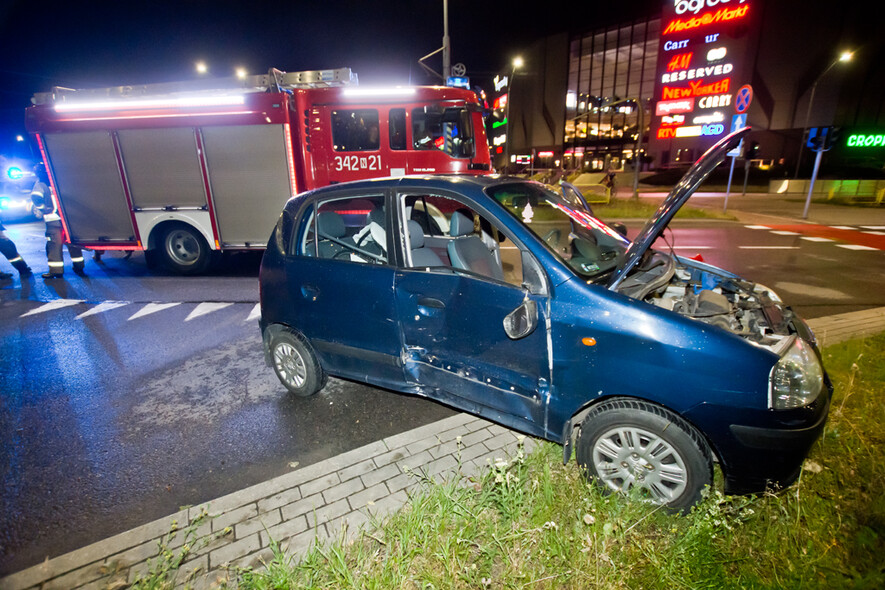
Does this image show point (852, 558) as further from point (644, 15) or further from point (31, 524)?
point (644, 15)

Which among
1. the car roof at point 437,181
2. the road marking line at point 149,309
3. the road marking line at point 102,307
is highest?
the car roof at point 437,181

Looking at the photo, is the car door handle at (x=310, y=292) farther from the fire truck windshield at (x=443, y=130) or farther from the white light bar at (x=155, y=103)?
the white light bar at (x=155, y=103)

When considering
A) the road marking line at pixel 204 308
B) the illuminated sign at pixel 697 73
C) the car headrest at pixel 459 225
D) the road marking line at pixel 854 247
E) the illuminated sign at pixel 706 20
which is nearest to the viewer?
the car headrest at pixel 459 225

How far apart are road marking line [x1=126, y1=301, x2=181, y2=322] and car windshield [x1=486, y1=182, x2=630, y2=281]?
5935 mm

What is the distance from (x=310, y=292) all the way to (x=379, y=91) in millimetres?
6246

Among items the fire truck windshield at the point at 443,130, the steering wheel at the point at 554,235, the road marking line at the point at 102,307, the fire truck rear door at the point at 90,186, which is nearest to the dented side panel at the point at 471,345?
the steering wheel at the point at 554,235

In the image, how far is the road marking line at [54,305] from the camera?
6.73 m

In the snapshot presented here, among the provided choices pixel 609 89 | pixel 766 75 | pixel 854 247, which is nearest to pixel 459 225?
pixel 854 247

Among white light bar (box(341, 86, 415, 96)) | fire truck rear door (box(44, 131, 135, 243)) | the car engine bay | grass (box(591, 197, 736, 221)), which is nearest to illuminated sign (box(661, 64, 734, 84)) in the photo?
grass (box(591, 197, 736, 221))

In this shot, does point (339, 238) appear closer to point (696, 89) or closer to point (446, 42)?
point (446, 42)

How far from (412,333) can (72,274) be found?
9.51 m

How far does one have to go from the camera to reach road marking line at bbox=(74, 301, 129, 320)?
21.5ft

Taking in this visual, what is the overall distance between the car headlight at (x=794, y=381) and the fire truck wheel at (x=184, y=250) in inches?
367

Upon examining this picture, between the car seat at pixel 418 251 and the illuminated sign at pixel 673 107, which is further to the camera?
the illuminated sign at pixel 673 107
